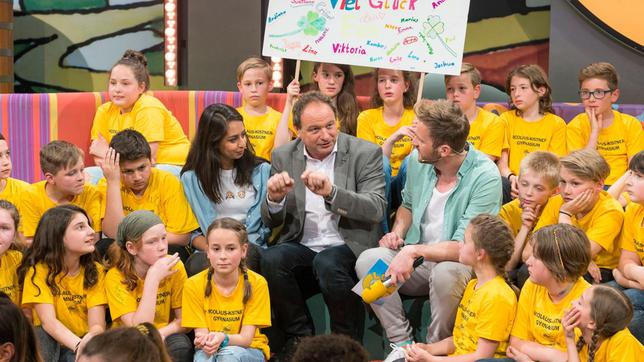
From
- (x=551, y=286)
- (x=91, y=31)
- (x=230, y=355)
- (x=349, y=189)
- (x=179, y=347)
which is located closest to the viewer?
(x=551, y=286)

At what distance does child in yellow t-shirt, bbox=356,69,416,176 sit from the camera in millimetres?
5594

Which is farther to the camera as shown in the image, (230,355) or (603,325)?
(230,355)

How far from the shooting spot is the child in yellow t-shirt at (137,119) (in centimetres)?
573

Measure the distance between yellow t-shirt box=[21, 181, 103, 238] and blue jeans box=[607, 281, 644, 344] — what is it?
2526 millimetres

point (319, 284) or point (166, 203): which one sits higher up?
point (166, 203)

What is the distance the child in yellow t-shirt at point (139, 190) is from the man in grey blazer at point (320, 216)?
471 mm

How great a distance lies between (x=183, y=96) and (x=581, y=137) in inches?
96.5

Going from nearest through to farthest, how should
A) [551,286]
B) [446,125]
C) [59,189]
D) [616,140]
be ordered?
[551,286] → [446,125] → [59,189] → [616,140]

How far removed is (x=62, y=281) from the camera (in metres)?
4.42

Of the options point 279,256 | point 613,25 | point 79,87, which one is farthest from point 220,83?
point 279,256

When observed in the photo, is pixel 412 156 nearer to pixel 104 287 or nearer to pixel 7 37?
pixel 104 287

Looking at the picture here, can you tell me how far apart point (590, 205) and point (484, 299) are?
0.77 metres

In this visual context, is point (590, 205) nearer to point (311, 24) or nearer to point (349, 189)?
point (349, 189)

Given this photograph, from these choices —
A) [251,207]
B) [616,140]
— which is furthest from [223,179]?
[616,140]
